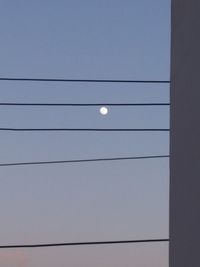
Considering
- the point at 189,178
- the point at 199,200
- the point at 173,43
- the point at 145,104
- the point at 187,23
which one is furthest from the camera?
the point at 145,104

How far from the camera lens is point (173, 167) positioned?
25.5 feet

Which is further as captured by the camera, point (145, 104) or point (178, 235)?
point (145, 104)

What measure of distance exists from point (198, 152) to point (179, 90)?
4.40 feet

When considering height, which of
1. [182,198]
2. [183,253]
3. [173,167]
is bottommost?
[183,253]

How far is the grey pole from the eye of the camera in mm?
6652

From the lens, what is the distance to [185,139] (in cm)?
717

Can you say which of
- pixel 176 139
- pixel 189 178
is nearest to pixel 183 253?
pixel 189 178

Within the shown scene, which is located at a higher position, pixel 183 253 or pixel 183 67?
pixel 183 67

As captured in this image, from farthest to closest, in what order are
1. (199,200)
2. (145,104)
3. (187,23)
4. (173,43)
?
1. (145,104)
2. (173,43)
3. (187,23)
4. (199,200)

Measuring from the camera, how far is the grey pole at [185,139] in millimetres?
6652

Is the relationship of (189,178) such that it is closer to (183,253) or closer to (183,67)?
(183,253)

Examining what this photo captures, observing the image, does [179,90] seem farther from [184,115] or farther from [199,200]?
[199,200]

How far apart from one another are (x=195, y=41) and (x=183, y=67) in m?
0.55

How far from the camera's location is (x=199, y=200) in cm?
639
